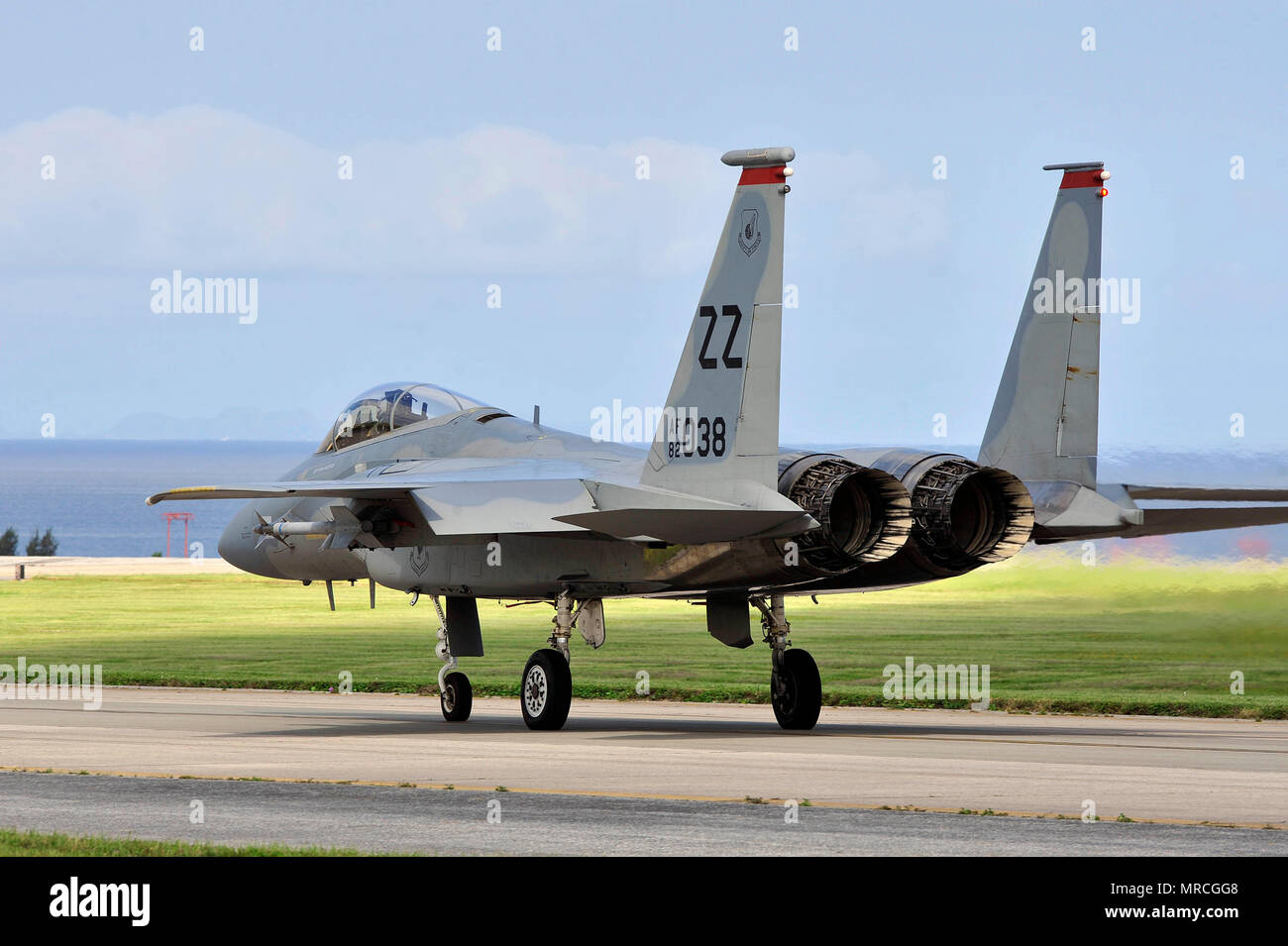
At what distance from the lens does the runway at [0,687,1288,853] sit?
1216 cm

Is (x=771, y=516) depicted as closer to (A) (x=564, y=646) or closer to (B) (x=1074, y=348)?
(A) (x=564, y=646)

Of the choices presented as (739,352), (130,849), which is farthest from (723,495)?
(130,849)

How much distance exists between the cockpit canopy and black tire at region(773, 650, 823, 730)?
203 inches

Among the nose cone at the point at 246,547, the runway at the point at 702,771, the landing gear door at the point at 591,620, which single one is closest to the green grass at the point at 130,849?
→ the runway at the point at 702,771

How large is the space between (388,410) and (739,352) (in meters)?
6.51

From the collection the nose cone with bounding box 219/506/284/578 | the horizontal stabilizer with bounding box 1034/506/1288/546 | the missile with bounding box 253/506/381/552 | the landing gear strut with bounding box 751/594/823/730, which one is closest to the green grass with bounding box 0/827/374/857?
the missile with bounding box 253/506/381/552

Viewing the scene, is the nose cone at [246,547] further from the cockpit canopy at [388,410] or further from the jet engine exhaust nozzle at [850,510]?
the jet engine exhaust nozzle at [850,510]

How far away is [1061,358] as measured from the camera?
2138 cm

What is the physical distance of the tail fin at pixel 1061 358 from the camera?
2120 cm

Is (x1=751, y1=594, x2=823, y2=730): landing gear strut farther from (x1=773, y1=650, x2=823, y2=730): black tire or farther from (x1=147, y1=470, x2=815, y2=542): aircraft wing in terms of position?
(x1=147, y1=470, x2=815, y2=542): aircraft wing

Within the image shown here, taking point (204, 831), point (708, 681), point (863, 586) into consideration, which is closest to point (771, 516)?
point (863, 586)

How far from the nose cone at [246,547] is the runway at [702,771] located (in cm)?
197

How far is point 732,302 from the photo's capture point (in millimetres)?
18406
